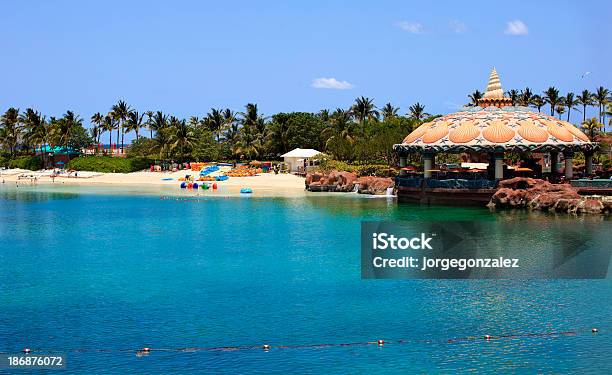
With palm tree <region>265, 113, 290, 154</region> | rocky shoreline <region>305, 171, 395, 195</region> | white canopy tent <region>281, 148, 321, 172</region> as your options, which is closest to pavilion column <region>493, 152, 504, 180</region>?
rocky shoreline <region>305, 171, 395, 195</region>

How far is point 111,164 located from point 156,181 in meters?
15.5

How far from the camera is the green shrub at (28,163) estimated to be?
12681cm

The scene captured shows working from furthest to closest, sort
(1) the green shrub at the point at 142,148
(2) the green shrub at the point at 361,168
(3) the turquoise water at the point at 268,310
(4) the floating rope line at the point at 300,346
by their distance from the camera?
(1) the green shrub at the point at 142,148 < (2) the green shrub at the point at 361,168 < (4) the floating rope line at the point at 300,346 < (3) the turquoise water at the point at 268,310

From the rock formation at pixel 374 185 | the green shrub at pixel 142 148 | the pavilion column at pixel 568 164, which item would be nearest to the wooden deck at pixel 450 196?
the rock formation at pixel 374 185

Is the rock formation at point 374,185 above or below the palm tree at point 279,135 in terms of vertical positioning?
below

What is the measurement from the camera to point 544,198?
186 feet

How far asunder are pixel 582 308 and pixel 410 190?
133 feet

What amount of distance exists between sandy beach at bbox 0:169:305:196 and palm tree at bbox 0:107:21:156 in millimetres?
13777

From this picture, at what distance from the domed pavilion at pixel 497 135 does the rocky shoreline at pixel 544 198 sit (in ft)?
8.87

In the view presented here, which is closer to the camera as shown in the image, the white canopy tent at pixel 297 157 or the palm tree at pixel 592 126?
the palm tree at pixel 592 126

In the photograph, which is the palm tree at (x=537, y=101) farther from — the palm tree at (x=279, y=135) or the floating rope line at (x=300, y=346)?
the floating rope line at (x=300, y=346)

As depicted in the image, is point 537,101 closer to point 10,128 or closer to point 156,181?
point 156,181

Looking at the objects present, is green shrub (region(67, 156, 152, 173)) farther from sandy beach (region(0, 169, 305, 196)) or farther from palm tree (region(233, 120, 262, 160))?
palm tree (region(233, 120, 262, 160))

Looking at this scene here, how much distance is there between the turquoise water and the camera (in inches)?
778
